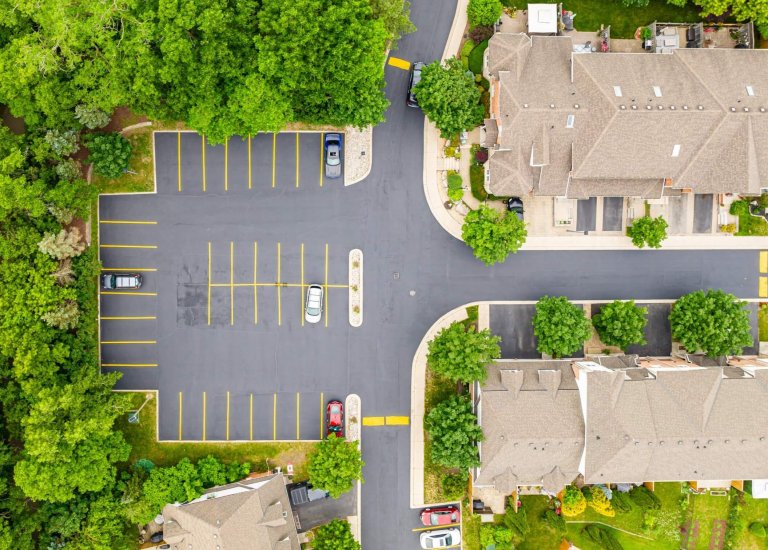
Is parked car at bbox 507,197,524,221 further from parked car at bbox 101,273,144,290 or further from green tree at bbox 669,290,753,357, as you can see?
parked car at bbox 101,273,144,290

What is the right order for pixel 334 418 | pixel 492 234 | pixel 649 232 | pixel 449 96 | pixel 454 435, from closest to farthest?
pixel 454 435 < pixel 449 96 < pixel 492 234 < pixel 649 232 < pixel 334 418

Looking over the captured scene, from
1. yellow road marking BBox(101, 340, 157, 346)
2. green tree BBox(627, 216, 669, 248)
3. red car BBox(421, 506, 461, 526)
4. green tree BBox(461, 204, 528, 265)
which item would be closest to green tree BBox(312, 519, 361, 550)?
red car BBox(421, 506, 461, 526)

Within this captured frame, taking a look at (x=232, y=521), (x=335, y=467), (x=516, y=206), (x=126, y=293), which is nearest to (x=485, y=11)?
(x=516, y=206)

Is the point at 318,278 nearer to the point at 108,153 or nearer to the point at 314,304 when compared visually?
the point at 314,304

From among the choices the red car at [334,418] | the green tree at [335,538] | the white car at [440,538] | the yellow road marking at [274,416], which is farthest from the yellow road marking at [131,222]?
the white car at [440,538]

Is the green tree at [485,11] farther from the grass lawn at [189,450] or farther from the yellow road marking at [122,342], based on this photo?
the grass lawn at [189,450]

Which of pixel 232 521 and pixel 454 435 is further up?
pixel 454 435
